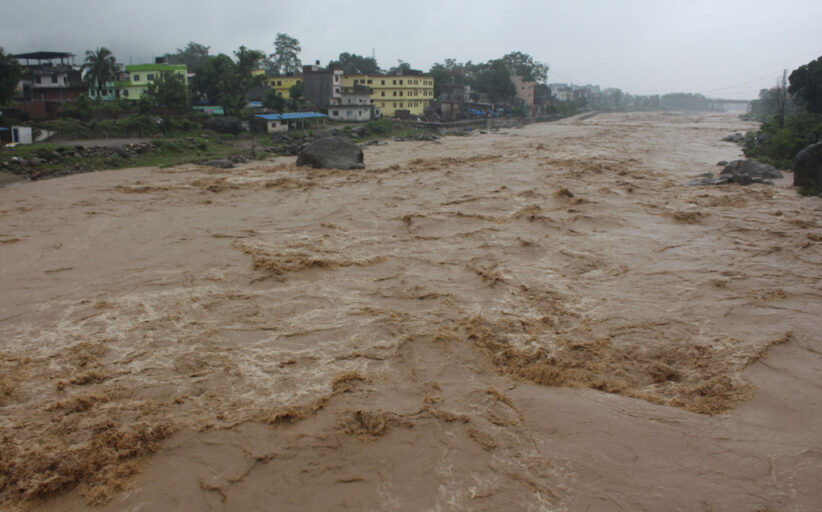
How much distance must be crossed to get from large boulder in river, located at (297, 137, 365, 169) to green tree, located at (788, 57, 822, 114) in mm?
24794

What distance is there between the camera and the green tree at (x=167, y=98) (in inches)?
1212

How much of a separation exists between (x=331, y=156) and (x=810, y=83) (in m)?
26.1

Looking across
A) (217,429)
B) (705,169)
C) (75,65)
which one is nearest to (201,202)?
(217,429)

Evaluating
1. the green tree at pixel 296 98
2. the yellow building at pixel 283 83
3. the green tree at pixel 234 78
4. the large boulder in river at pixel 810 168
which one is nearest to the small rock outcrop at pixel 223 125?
the green tree at pixel 234 78

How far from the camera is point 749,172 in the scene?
690 inches

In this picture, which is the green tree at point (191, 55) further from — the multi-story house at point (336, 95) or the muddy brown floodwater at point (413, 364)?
the muddy brown floodwater at point (413, 364)

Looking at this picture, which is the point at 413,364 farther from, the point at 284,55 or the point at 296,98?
the point at 284,55

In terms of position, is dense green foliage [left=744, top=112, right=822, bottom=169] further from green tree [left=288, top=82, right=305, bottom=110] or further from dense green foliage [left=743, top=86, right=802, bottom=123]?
green tree [left=288, top=82, right=305, bottom=110]

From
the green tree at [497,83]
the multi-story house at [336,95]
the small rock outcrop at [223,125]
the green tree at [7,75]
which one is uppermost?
the green tree at [497,83]

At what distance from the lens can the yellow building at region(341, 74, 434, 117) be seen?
52.3 metres

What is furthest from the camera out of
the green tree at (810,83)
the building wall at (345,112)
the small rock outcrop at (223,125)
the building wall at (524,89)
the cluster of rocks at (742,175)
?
the building wall at (524,89)

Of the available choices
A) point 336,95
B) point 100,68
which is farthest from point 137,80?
point 336,95

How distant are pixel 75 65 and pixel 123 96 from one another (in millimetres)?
4387

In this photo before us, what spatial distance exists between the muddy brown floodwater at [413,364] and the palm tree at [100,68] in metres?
31.2
